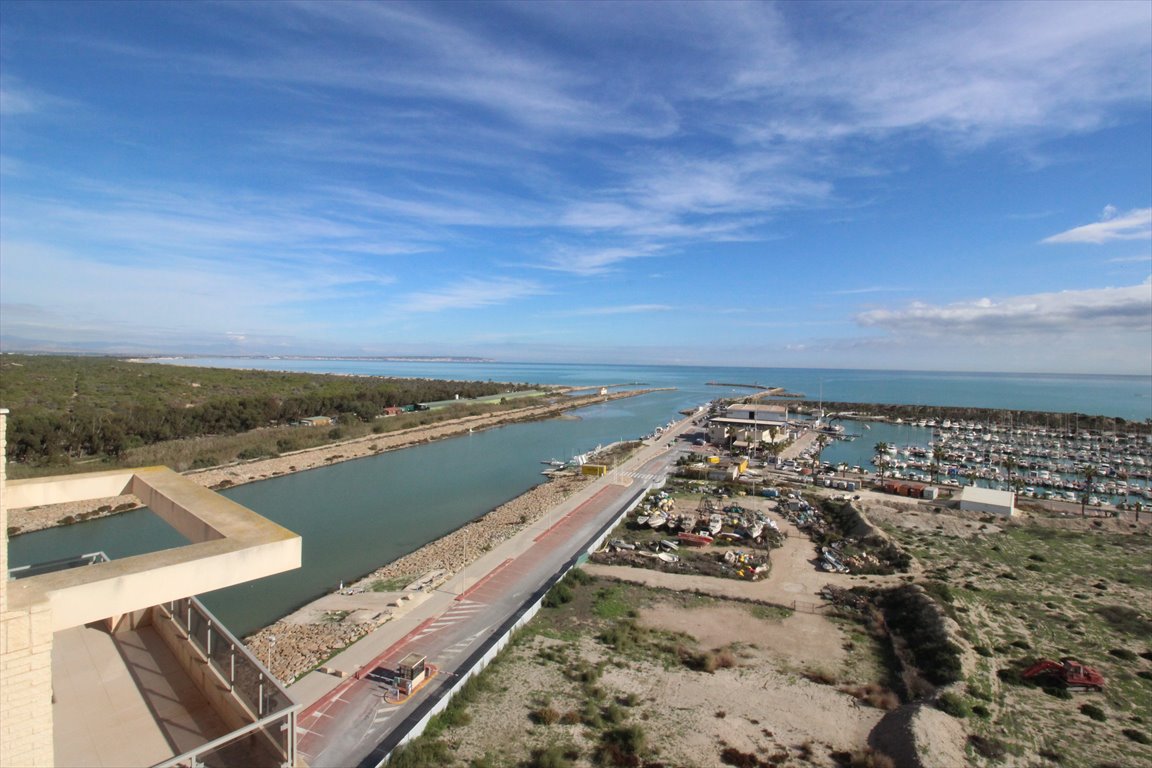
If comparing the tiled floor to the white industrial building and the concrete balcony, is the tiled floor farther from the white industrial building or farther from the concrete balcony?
the white industrial building

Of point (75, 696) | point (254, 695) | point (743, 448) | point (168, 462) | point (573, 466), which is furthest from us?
point (743, 448)

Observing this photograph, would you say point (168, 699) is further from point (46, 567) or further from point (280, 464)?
point (280, 464)

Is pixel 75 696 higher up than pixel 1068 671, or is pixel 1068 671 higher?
pixel 75 696

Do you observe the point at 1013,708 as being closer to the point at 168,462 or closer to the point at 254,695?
the point at 254,695

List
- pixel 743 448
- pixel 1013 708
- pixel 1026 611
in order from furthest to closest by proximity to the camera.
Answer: pixel 743 448, pixel 1026 611, pixel 1013 708

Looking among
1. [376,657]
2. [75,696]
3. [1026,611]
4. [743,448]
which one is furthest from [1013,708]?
[743,448]

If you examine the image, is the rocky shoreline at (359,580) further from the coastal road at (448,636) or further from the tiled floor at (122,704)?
the tiled floor at (122,704)

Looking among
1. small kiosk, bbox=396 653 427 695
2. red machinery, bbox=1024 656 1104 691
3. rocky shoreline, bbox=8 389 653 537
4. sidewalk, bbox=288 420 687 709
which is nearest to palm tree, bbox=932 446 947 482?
sidewalk, bbox=288 420 687 709

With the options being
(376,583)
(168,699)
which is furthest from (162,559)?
(376,583)
